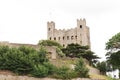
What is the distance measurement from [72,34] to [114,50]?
65776 mm

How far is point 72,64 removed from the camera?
2576 inches

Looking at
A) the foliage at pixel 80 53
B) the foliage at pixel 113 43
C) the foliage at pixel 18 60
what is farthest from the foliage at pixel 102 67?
the foliage at pixel 18 60

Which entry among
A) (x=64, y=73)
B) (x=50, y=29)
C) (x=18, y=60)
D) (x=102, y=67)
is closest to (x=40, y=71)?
(x=18, y=60)

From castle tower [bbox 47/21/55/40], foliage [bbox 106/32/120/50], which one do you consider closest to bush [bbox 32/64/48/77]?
foliage [bbox 106/32/120/50]

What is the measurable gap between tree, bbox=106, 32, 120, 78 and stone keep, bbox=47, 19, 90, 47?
2297 inches

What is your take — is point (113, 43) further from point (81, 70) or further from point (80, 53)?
point (81, 70)

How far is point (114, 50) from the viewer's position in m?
73.6

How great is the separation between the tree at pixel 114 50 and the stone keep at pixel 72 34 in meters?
58.3

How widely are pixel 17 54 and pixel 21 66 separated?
189 centimetres

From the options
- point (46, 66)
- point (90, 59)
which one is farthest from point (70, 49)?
point (46, 66)

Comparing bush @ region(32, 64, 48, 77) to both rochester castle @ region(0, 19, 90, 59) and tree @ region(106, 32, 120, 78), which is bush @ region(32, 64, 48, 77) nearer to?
tree @ region(106, 32, 120, 78)

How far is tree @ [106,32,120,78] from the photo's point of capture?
239 feet

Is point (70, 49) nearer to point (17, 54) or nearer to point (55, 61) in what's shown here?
point (55, 61)

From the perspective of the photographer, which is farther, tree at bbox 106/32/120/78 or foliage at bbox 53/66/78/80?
tree at bbox 106/32/120/78
